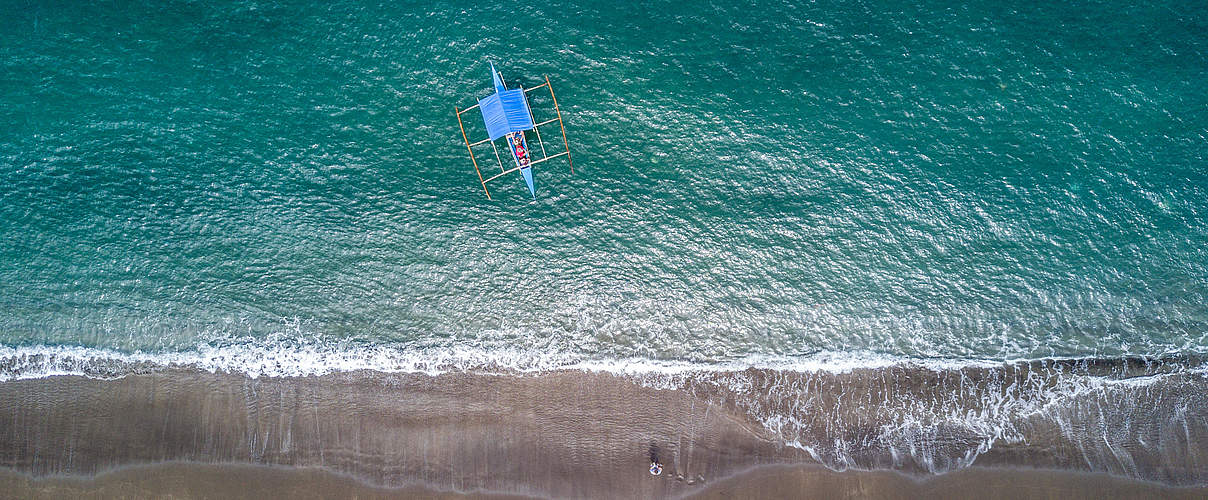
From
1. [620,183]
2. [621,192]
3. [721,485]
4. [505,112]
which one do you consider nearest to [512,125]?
[505,112]

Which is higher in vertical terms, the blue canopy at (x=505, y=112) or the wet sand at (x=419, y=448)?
the blue canopy at (x=505, y=112)

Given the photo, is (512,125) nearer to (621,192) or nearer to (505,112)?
(505,112)

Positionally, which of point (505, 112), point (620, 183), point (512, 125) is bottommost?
point (620, 183)

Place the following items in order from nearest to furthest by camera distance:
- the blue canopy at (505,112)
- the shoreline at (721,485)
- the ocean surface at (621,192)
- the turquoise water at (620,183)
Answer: the shoreline at (721,485)
the blue canopy at (505,112)
the ocean surface at (621,192)
the turquoise water at (620,183)

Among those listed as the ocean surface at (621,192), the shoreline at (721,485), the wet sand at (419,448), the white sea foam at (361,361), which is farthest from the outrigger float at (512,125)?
the shoreline at (721,485)

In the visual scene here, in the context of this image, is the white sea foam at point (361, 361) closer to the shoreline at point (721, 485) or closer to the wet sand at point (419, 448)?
the wet sand at point (419, 448)

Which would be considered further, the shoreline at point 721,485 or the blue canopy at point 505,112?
the blue canopy at point 505,112

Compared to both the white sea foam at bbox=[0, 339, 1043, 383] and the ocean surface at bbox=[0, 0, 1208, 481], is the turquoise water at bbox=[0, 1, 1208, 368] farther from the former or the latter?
the white sea foam at bbox=[0, 339, 1043, 383]
